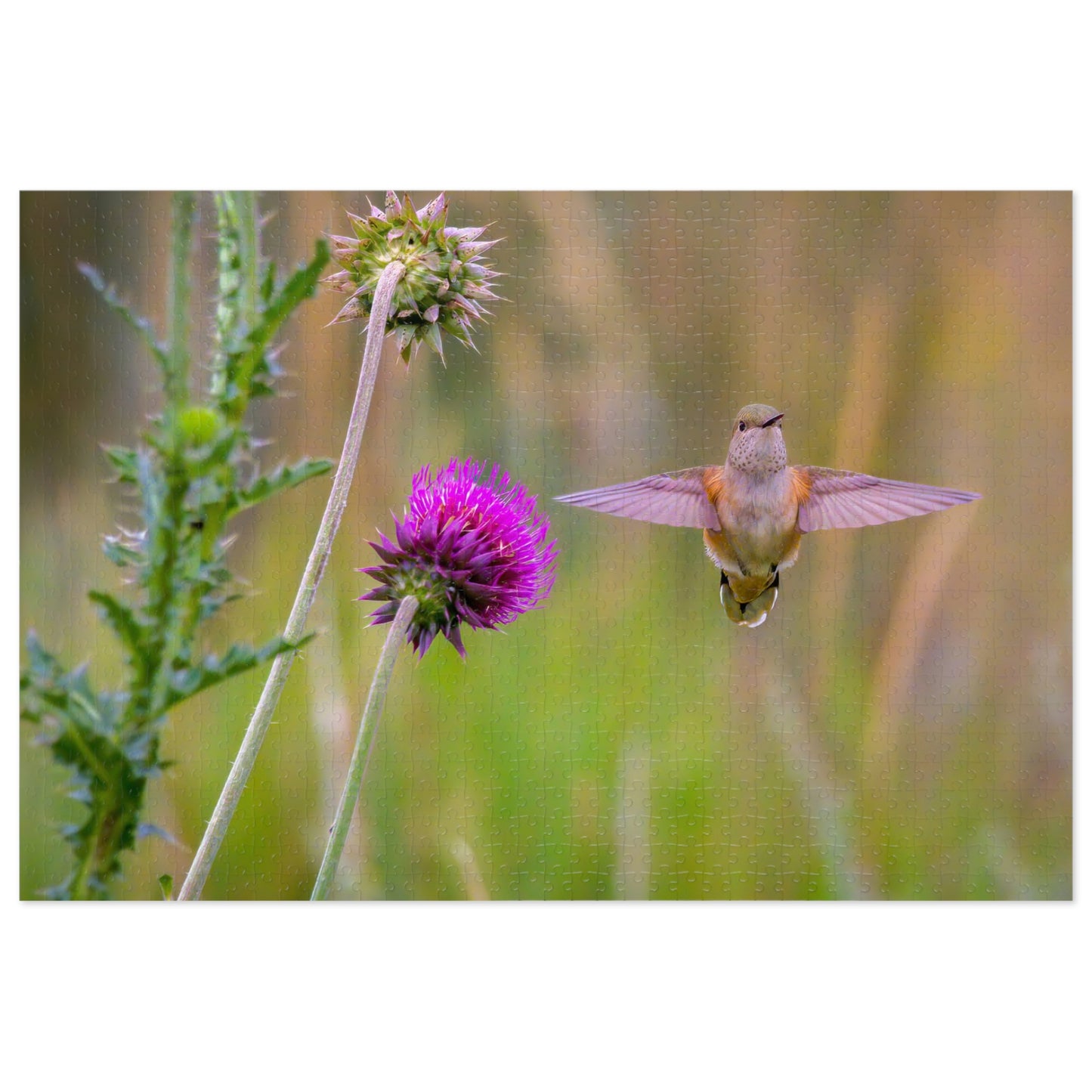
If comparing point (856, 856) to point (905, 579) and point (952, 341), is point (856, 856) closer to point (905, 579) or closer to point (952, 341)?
point (905, 579)

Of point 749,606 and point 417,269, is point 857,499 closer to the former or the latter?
point 749,606

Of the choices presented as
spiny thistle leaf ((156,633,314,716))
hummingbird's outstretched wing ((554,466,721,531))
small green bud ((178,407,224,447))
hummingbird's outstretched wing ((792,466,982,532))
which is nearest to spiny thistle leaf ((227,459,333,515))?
small green bud ((178,407,224,447))

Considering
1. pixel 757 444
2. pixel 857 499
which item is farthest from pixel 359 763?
pixel 857 499

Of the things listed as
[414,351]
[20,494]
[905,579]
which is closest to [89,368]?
[20,494]

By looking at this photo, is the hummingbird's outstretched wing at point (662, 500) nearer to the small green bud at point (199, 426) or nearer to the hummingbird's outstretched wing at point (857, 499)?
the hummingbird's outstretched wing at point (857, 499)

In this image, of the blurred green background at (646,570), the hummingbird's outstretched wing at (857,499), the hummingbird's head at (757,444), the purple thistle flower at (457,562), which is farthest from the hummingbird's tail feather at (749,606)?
the purple thistle flower at (457,562)
